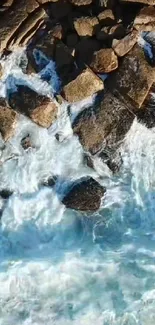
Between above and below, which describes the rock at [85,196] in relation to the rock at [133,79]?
below

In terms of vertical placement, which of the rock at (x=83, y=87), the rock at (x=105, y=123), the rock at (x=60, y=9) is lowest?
the rock at (x=105, y=123)

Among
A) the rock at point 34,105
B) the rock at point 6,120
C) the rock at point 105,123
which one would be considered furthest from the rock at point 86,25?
the rock at point 6,120

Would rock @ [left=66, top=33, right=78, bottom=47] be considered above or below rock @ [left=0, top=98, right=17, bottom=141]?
above

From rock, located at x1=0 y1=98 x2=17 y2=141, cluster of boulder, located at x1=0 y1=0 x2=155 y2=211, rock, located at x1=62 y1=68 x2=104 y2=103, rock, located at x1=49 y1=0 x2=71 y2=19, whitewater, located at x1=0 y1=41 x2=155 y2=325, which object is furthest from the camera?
rock, located at x1=49 y1=0 x2=71 y2=19

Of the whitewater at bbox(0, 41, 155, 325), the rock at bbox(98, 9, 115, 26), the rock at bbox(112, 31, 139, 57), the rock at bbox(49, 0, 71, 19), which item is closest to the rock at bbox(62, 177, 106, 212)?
the whitewater at bbox(0, 41, 155, 325)

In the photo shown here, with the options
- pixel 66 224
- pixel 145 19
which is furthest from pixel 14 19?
pixel 66 224

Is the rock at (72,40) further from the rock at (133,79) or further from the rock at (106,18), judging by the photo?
the rock at (133,79)

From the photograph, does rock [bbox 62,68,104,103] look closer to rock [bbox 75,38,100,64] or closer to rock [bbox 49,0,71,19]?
rock [bbox 75,38,100,64]
